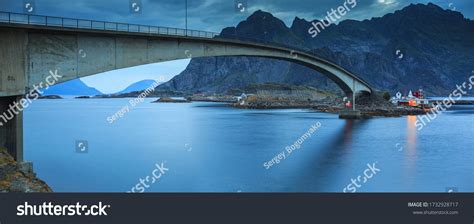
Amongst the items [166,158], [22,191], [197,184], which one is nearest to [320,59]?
[166,158]

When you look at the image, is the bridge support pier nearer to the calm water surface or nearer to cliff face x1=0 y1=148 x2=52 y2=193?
cliff face x1=0 y1=148 x2=52 y2=193

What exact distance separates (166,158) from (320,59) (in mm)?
34663

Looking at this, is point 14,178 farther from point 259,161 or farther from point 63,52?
point 259,161

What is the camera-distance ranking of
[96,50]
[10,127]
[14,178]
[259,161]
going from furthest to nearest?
1. [259,161]
2. [96,50]
3. [10,127]
4. [14,178]

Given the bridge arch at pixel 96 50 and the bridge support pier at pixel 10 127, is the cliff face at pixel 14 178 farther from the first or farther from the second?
the bridge arch at pixel 96 50

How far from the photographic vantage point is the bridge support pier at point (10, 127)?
58.9 feet

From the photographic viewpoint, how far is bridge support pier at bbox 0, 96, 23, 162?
58.9 ft

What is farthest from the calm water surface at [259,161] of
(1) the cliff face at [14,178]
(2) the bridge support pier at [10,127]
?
(1) the cliff face at [14,178]

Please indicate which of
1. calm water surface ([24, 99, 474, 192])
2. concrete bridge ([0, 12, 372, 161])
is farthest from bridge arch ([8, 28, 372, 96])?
calm water surface ([24, 99, 474, 192])

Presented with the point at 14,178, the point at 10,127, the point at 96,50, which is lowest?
the point at 14,178

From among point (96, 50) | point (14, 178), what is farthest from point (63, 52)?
point (14, 178)

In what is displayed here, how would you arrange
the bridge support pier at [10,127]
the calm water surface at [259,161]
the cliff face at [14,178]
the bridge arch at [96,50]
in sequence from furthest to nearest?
the calm water surface at [259,161] → the bridge arch at [96,50] → the bridge support pier at [10,127] → the cliff face at [14,178]

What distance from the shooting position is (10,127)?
1809 centimetres

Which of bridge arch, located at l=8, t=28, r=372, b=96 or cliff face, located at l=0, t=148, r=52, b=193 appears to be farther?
bridge arch, located at l=8, t=28, r=372, b=96
